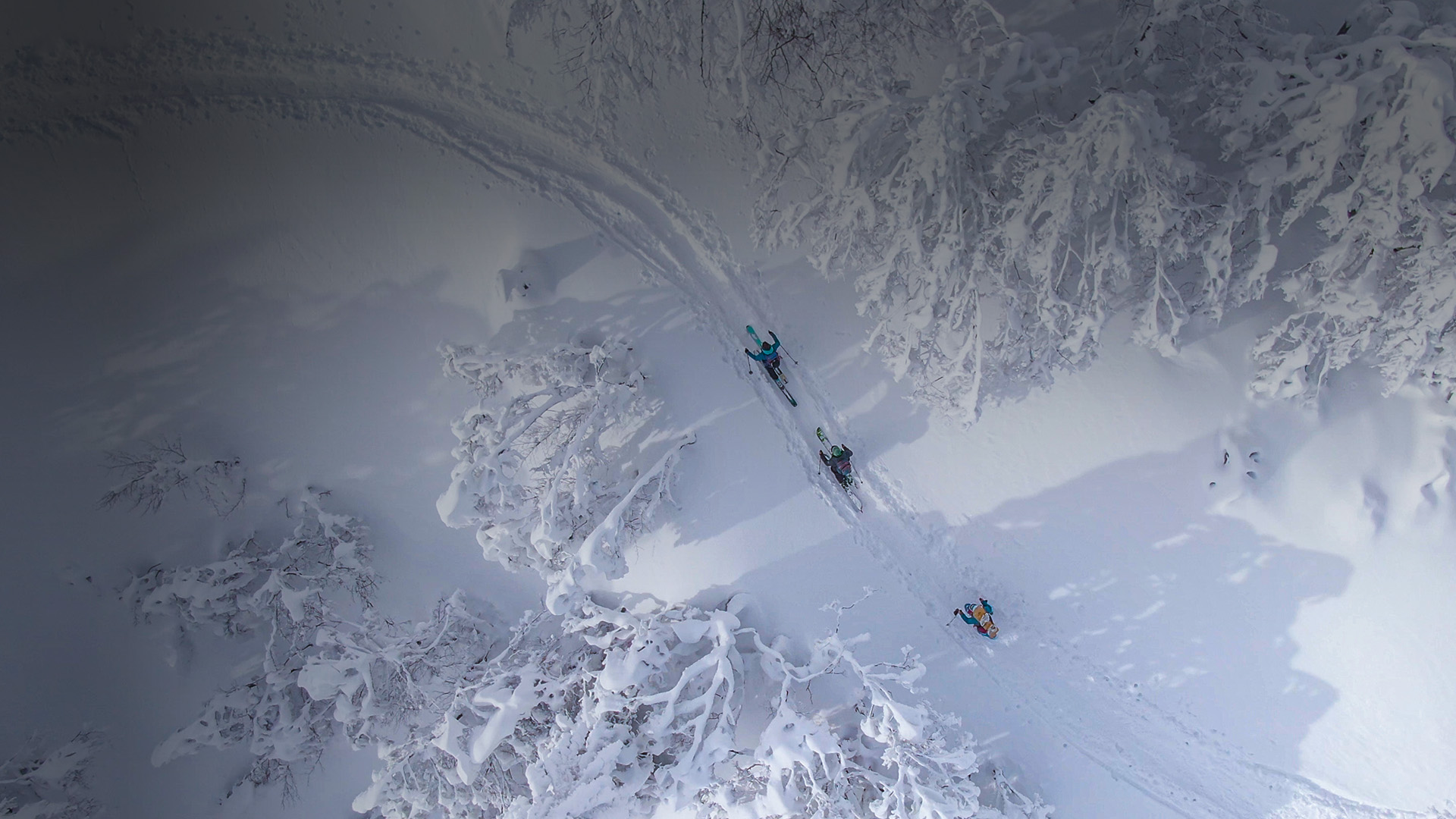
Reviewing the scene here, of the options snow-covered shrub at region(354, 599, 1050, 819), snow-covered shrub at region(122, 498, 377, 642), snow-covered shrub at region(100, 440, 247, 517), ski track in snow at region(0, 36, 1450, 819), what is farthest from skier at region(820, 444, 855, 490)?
snow-covered shrub at region(100, 440, 247, 517)

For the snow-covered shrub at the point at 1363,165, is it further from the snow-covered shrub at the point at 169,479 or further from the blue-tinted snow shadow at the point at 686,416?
the snow-covered shrub at the point at 169,479

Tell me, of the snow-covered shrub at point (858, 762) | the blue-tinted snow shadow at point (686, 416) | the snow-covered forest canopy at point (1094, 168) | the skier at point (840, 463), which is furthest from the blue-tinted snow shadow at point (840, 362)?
the snow-covered shrub at point (858, 762)

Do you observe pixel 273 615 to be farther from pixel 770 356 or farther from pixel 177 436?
pixel 770 356

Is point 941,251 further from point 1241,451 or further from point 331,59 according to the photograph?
point 331,59

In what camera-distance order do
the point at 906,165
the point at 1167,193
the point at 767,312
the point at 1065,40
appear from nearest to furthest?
the point at 1167,193 < the point at 906,165 < the point at 1065,40 < the point at 767,312

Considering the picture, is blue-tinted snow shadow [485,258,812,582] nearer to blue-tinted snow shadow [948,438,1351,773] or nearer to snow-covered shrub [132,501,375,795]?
blue-tinted snow shadow [948,438,1351,773]

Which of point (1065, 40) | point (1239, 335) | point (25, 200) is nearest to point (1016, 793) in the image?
point (1239, 335)
